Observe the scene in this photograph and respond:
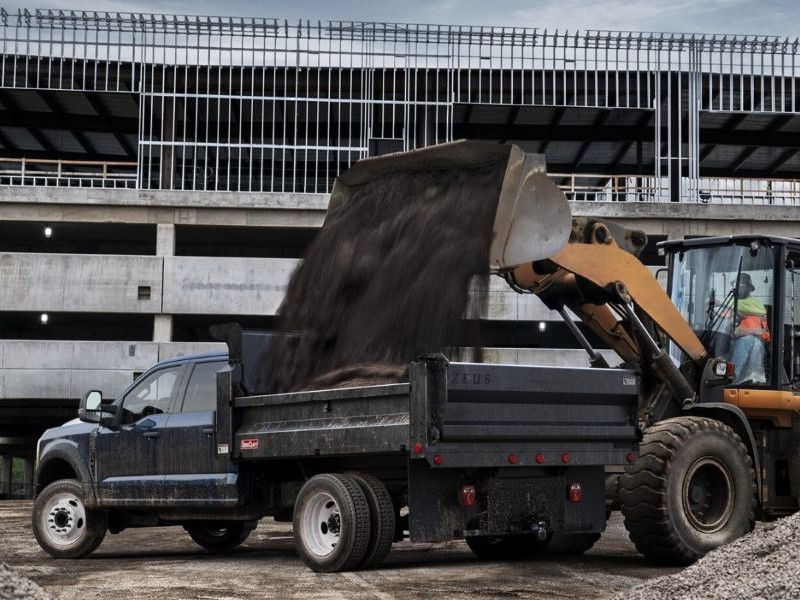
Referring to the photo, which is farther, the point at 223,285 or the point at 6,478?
the point at 6,478

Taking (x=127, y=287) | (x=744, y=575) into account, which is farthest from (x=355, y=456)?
(x=127, y=287)

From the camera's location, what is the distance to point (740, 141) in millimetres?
37719

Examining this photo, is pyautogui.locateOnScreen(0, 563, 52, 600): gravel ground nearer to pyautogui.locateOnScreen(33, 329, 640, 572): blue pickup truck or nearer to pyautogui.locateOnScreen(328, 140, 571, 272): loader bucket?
pyautogui.locateOnScreen(33, 329, 640, 572): blue pickup truck

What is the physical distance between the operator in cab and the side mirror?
21.1 ft

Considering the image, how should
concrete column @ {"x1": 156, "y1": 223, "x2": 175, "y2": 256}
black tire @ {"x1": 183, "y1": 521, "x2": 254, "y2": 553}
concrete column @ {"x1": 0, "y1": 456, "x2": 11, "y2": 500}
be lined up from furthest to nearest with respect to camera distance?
concrete column @ {"x1": 0, "y1": 456, "x2": 11, "y2": 500} < concrete column @ {"x1": 156, "y1": 223, "x2": 175, "y2": 256} < black tire @ {"x1": 183, "y1": 521, "x2": 254, "y2": 553}

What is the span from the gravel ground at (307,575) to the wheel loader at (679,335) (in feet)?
2.66

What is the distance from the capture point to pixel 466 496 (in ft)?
31.1

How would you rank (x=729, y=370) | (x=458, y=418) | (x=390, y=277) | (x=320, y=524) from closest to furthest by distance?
1. (x=458, y=418)
2. (x=320, y=524)
3. (x=390, y=277)
4. (x=729, y=370)

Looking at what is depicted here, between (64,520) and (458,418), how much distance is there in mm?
4991

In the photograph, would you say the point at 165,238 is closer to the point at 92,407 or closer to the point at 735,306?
the point at 92,407

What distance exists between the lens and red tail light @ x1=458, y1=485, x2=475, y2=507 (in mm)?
9477

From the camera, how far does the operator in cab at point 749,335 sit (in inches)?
470

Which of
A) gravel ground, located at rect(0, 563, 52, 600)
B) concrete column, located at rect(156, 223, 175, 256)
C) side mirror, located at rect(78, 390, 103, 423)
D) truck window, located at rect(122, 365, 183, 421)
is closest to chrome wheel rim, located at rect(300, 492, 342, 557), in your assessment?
truck window, located at rect(122, 365, 183, 421)

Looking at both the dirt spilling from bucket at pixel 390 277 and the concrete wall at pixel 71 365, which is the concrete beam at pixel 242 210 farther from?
the dirt spilling from bucket at pixel 390 277
